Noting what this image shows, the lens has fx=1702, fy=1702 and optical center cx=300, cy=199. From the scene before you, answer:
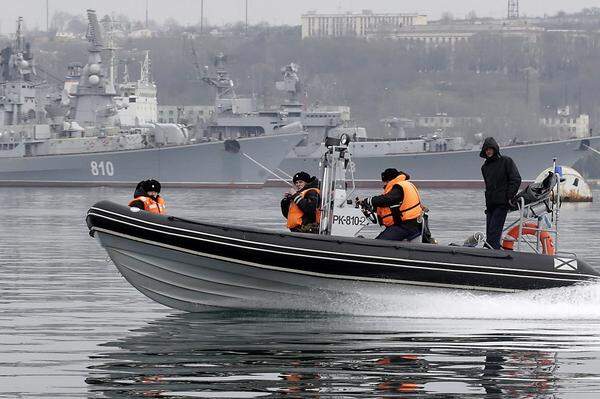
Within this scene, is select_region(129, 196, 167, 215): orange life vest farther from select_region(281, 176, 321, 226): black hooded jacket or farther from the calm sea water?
select_region(281, 176, 321, 226): black hooded jacket

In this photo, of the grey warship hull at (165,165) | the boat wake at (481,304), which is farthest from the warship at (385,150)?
the boat wake at (481,304)

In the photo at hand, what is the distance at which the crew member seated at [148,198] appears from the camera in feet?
62.8

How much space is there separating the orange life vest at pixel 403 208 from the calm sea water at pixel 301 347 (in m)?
0.90

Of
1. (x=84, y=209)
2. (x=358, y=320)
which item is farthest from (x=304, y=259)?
(x=84, y=209)

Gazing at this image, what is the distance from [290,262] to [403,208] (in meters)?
1.44

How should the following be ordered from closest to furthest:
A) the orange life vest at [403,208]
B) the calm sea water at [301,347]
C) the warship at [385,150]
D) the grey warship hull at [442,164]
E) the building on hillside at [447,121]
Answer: the calm sea water at [301,347], the orange life vest at [403,208], the grey warship hull at [442,164], the warship at [385,150], the building on hillside at [447,121]

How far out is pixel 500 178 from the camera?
18828mm

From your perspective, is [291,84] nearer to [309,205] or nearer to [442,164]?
[442,164]

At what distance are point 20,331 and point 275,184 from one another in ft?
304

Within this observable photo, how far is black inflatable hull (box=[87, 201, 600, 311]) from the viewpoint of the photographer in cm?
1805

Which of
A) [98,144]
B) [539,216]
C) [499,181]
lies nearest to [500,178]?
[499,181]

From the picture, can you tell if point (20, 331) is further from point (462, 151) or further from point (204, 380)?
point (462, 151)

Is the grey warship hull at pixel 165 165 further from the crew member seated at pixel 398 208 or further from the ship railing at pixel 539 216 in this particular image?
the crew member seated at pixel 398 208

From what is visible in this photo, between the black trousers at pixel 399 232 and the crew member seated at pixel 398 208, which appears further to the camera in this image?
the black trousers at pixel 399 232
